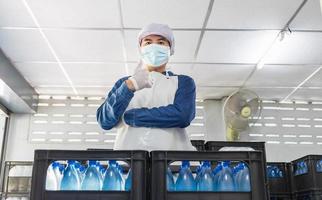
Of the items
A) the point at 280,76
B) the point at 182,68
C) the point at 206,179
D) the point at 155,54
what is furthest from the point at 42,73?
the point at 206,179

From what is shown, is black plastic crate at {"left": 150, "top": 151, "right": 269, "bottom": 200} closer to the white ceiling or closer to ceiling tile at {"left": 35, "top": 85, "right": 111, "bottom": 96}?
the white ceiling

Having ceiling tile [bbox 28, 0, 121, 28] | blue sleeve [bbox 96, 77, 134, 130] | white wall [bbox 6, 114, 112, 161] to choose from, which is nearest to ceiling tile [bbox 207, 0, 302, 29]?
ceiling tile [bbox 28, 0, 121, 28]

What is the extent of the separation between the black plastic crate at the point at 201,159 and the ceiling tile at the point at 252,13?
6.38 ft

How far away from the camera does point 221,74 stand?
4.33m

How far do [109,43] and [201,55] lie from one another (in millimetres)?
956

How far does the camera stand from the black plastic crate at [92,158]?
1139 mm

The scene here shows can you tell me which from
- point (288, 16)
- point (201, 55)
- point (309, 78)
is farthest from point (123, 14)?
point (309, 78)

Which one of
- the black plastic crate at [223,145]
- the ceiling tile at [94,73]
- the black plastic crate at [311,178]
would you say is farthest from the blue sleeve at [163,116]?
the ceiling tile at [94,73]

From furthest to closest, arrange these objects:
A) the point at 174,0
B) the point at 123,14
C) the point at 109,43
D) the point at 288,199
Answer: the point at 109,43 → the point at 288,199 → the point at 123,14 → the point at 174,0

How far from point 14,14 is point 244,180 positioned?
2569 mm

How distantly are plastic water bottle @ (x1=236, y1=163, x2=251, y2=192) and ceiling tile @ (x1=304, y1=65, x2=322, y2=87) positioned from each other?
339 centimetres

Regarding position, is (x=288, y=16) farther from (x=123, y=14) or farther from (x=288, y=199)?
(x=288, y=199)

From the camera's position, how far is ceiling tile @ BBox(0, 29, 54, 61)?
3.40 m

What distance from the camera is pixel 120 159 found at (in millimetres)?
1191
